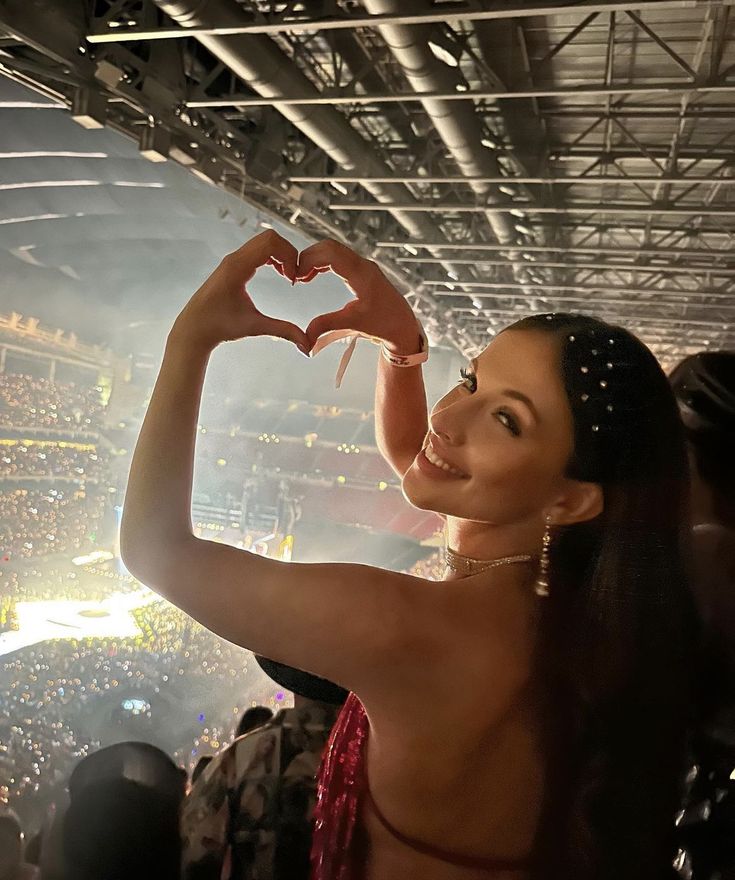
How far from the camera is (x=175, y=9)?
8.18 ft

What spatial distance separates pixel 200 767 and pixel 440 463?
482 mm

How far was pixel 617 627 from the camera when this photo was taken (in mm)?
696

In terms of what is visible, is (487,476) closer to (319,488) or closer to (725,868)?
(725,868)

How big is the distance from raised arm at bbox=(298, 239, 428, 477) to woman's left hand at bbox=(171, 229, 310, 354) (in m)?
0.04

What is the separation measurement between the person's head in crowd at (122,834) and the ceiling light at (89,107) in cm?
270

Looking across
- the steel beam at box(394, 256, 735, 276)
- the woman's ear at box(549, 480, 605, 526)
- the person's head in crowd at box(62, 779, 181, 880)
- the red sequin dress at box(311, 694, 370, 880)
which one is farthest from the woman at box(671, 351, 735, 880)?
the steel beam at box(394, 256, 735, 276)

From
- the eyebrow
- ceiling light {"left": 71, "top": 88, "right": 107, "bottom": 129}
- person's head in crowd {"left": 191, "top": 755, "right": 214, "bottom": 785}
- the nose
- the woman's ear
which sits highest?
ceiling light {"left": 71, "top": 88, "right": 107, "bottom": 129}

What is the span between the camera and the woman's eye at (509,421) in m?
0.73

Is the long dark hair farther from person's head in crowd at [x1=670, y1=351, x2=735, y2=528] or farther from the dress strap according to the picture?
person's head in crowd at [x1=670, y1=351, x2=735, y2=528]

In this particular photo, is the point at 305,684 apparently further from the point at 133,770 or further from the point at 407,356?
the point at 407,356

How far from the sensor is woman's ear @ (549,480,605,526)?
72 centimetres

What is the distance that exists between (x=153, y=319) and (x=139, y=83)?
72.4 inches

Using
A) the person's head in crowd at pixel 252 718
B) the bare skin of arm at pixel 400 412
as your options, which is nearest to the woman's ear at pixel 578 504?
the bare skin of arm at pixel 400 412

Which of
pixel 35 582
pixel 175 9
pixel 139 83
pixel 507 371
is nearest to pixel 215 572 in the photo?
pixel 507 371
